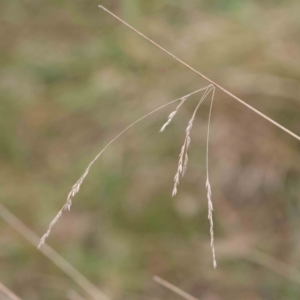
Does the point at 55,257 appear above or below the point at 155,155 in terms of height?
below

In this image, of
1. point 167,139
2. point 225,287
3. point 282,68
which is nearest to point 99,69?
point 167,139

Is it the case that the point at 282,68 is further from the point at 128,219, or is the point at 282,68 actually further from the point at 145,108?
the point at 128,219

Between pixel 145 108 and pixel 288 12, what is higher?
pixel 288 12
